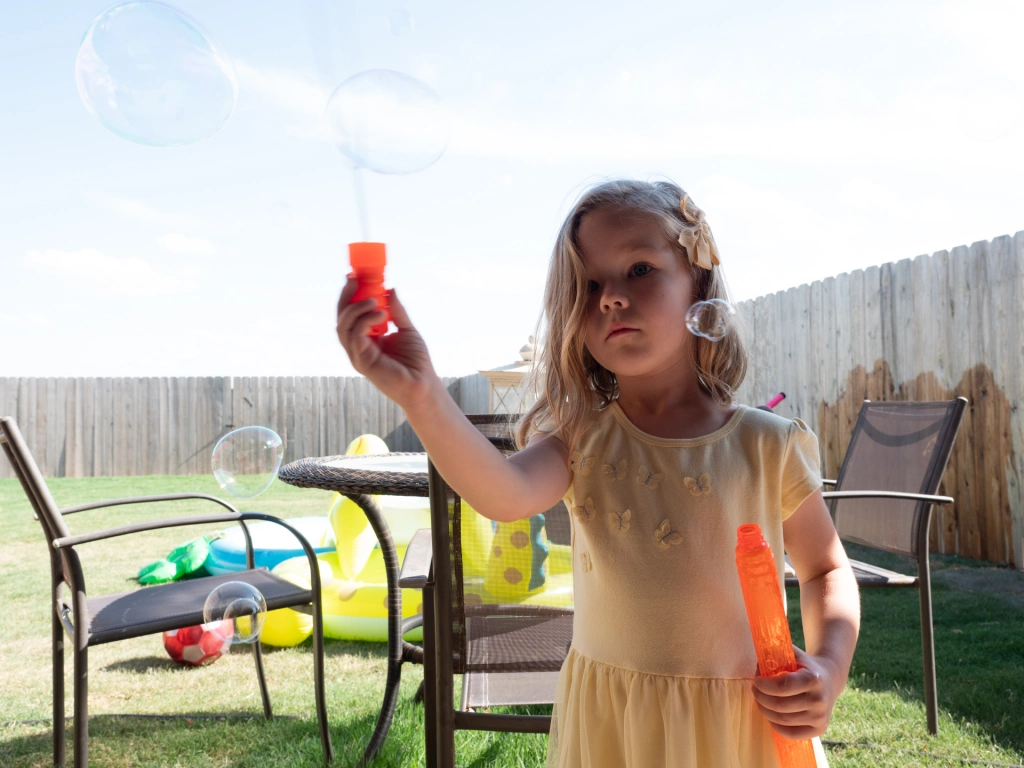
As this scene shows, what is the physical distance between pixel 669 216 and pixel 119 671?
2968 millimetres

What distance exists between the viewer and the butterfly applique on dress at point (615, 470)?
1.09 metres

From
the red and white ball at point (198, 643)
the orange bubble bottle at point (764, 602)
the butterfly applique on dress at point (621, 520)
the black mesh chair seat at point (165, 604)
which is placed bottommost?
the red and white ball at point (198, 643)

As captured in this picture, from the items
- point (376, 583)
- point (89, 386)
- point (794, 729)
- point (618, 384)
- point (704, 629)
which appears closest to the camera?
point (794, 729)

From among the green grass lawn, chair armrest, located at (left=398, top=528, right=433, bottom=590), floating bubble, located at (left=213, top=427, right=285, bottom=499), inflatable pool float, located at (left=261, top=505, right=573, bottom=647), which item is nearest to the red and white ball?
the green grass lawn

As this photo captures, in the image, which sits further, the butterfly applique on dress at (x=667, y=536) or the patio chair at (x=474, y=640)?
the patio chair at (x=474, y=640)

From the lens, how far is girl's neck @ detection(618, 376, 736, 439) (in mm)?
1141

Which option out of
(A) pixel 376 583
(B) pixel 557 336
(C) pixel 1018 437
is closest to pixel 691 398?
(B) pixel 557 336

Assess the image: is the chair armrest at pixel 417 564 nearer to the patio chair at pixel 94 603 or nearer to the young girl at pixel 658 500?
the patio chair at pixel 94 603

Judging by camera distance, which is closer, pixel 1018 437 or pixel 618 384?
pixel 618 384

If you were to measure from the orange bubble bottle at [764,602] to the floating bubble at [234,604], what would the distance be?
1642 mm

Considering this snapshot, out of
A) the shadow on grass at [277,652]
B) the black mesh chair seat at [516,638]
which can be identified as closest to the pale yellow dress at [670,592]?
the black mesh chair seat at [516,638]

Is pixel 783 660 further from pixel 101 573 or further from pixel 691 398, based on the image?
pixel 101 573

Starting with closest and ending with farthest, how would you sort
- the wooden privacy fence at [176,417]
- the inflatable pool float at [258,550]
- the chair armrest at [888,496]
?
the chair armrest at [888,496], the inflatable pool float at [258,550], the wooden privacy fence at [176,417]

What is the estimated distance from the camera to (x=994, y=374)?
447 centimetres
